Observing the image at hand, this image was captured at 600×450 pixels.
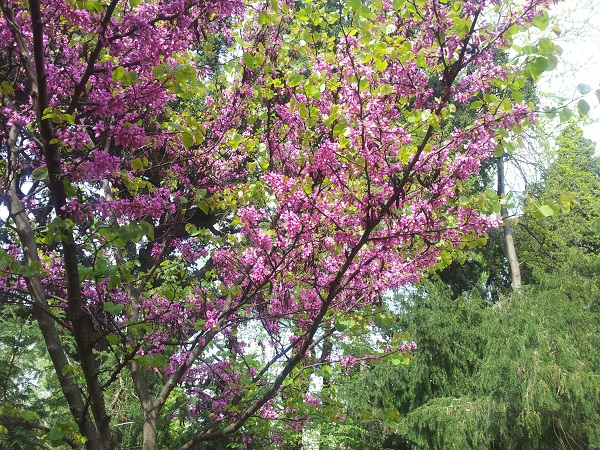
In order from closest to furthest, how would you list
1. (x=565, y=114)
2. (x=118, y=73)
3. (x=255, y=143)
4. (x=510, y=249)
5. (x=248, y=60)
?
(x=118, y=73) → (x=565, y=114) → (x=248, y=60) → (x=255, y=143) → (x=510, y=249)

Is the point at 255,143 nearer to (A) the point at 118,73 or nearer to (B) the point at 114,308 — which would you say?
(A) the point at 118,73

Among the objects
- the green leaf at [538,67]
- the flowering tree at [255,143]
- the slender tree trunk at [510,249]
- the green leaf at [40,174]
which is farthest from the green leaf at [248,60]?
the slender tree trunk at [510,249]

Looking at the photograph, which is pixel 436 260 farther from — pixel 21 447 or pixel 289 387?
pixel 21 447

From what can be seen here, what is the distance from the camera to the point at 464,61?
2559mm

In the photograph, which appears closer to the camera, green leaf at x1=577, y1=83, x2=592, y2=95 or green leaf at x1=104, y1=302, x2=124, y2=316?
green leaf at x1=104, y1=302, x2=124, y2=316

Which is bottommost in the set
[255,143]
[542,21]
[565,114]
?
[565,114]

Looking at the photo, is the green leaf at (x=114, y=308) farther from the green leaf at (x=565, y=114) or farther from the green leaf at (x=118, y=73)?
the green leaf at (x=565, y=114)

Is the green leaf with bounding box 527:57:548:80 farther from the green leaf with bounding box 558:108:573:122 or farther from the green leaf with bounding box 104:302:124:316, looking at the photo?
the green leaf with bounding box 104:302:124:316

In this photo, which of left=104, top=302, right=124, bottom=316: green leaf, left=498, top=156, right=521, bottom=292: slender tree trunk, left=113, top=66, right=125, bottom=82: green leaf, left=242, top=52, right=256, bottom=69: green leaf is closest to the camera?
left=104, top=302, right=124, bottom=316: green leaf

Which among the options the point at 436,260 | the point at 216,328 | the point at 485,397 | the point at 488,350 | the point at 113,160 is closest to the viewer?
the point at 113,160

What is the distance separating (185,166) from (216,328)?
1.66 metres

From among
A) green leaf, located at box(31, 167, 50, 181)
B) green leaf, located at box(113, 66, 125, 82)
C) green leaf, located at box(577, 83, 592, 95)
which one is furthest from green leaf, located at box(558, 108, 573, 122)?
green leaf, located at box(31, 167, 50, 181)

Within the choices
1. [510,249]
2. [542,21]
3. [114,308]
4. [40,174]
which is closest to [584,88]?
[542,21]

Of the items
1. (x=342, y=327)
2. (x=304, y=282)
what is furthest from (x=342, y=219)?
(x=304, y=282)
